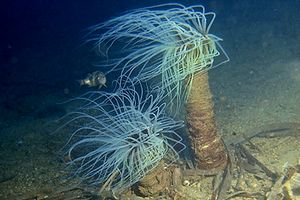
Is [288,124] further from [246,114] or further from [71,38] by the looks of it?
[71,38]

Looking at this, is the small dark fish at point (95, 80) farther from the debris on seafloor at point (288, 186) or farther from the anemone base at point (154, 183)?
the debris on seafloor at point (288, 186)

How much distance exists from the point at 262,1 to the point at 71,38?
9.49 m

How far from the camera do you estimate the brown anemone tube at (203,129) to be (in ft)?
13.8

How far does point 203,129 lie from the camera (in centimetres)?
438

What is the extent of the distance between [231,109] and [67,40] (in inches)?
470

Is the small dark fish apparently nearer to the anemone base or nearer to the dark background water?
the dark background water

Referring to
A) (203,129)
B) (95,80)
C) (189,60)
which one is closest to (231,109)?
(203,129)

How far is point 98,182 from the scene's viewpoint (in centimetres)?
433

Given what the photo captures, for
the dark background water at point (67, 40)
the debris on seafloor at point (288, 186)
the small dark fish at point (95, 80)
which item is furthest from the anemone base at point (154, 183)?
the dark background water at point (67, 40)

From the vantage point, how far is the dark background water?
1062 centimetres

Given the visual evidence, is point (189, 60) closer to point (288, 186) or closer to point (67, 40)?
point (288, 186)

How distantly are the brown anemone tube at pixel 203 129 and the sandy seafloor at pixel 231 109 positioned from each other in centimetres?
28

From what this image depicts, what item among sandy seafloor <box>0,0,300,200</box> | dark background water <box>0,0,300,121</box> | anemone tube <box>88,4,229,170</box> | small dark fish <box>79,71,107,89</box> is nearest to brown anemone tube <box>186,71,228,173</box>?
anemone tube <box>88,4,229,170</box>

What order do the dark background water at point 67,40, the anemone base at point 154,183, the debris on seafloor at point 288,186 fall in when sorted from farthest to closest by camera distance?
the dark background water at point 67,40, the anemone base at point 154,183, the debris on seafloor at point 288,186
